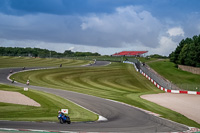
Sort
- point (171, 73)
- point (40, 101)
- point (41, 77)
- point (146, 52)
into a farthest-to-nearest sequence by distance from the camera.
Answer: point (146, 52)
point (171, 73)
point (41, 77)
point (40, 101)

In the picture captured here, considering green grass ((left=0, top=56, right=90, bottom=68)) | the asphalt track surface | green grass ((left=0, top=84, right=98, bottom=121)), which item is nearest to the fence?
green grass ((left=0, top=56, right=90, bottom=68))

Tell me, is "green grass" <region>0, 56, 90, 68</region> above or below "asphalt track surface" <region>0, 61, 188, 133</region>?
above

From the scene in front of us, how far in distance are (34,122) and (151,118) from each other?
10805 mm

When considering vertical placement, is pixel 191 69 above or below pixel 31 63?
below

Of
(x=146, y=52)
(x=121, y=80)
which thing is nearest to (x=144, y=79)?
(x=121, y=80)

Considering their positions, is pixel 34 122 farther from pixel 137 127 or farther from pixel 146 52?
pixel 146 52

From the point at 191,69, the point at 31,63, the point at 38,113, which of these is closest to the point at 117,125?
the point at 38,113

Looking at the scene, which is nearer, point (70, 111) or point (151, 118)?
point (151, 118)

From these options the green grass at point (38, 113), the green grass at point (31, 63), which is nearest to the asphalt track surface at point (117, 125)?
the green grass at point (38, 113)

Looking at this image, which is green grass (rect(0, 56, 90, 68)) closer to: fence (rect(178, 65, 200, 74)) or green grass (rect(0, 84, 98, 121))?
fence (rect(178, 65, 200, 74))

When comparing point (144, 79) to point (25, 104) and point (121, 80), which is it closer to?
point (121, 80)

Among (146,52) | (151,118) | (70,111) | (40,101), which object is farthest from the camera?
(146,52)

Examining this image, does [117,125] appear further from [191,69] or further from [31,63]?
[31,63]

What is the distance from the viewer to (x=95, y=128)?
19422mm
